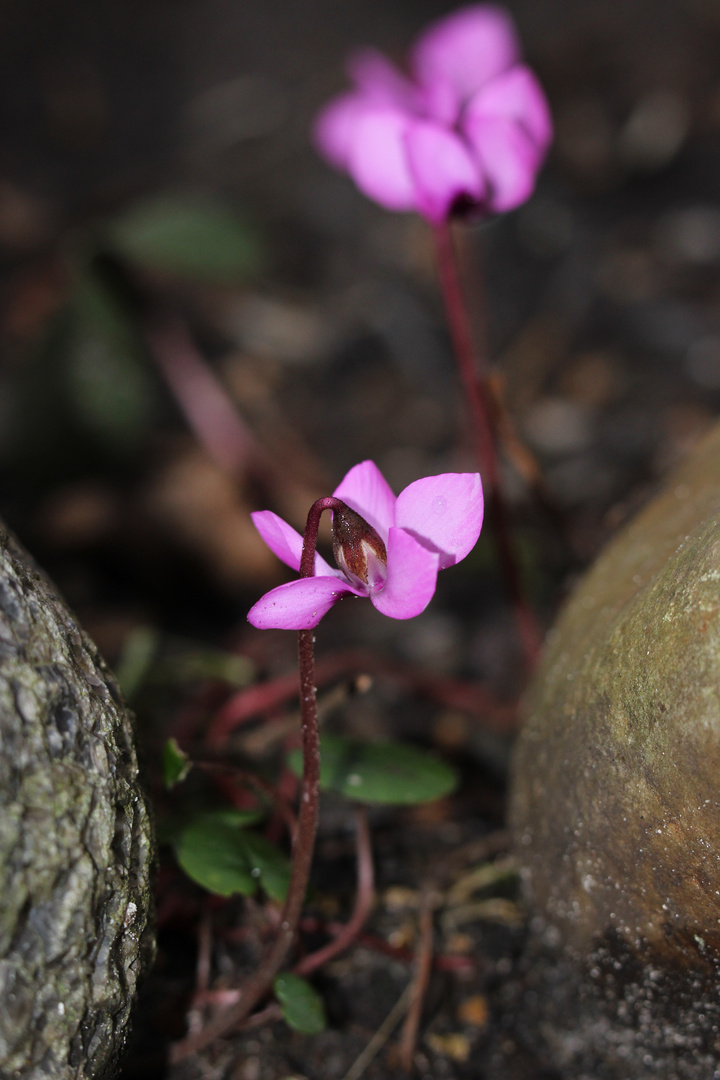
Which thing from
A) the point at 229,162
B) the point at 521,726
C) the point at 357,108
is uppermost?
the point at 229,162

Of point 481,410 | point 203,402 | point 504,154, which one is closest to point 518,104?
point 504,154

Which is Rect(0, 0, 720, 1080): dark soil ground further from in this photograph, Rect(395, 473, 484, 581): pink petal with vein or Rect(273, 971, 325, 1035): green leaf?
Rect(395, 473, 484, 581): pink petal with vein

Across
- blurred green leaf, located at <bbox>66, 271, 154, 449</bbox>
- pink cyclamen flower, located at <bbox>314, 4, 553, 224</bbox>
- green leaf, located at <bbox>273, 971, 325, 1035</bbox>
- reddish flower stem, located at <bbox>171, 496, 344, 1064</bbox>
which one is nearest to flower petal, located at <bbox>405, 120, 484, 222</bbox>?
pink cyclamen flower, located at <bbox>314, 4, 553, 224</bbox>

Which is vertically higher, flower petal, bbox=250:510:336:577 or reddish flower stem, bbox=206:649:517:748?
flower petal, bbox=250:510:336:577

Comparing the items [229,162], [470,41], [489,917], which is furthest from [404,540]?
[229,162]

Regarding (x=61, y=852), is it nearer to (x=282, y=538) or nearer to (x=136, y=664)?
(x=282, y=538)

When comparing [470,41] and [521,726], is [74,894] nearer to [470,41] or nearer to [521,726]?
[521,726]
